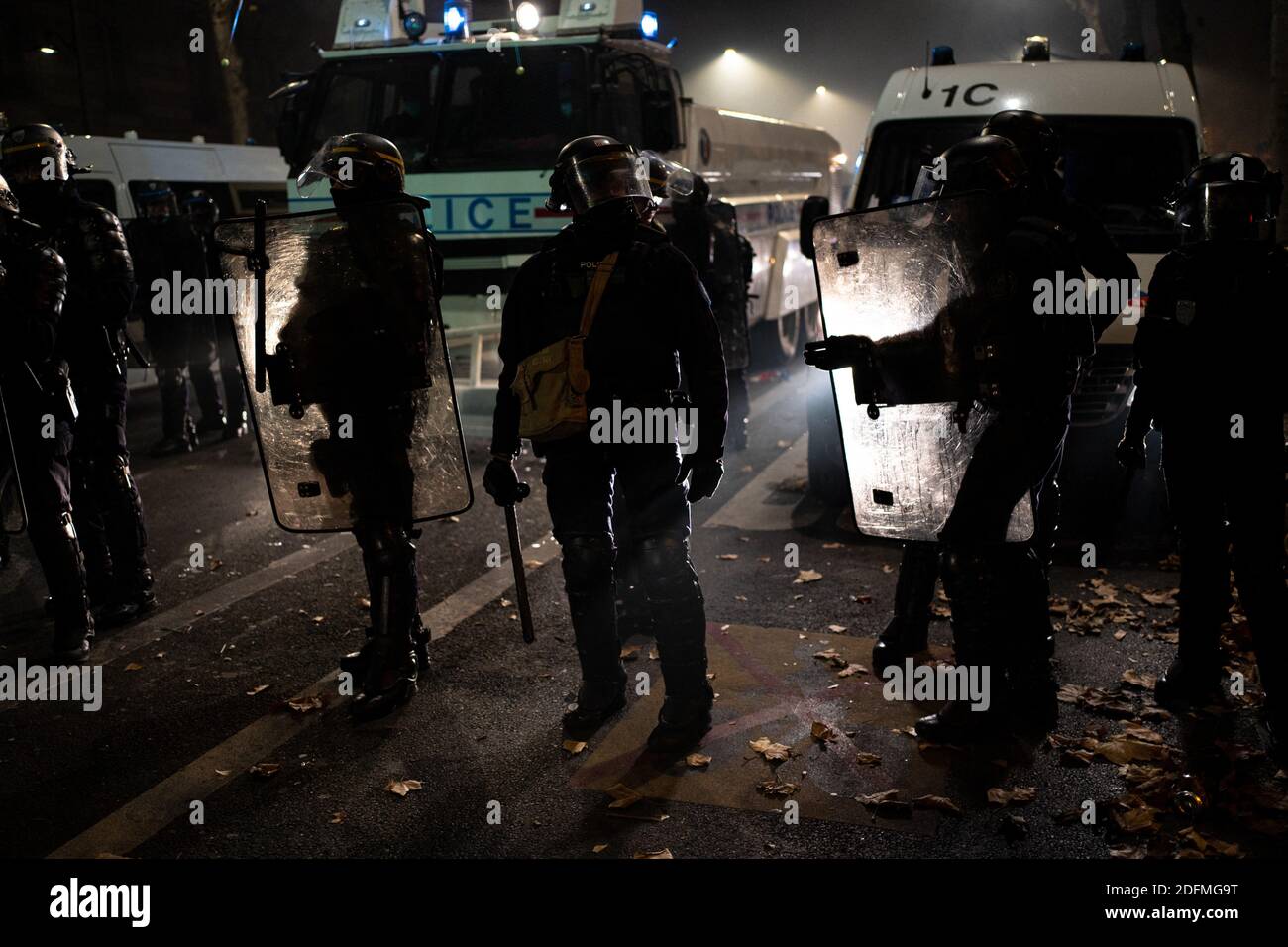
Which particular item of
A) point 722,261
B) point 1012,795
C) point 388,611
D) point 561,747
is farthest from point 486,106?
point 1012,795

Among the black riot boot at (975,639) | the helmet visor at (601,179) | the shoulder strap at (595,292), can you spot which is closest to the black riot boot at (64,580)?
the shoulder strap at (595,292)

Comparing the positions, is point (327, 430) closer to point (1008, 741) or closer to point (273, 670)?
point (273, 670)

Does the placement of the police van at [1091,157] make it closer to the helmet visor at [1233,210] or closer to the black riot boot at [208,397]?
the helmet visor at [1233,210]

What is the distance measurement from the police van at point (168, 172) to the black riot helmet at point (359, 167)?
7.37 metres

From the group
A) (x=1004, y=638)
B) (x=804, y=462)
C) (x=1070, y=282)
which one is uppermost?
(x=1070, y=282)

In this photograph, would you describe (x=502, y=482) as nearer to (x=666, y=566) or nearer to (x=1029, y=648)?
(x=666, y=566)

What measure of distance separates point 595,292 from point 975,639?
1.80 meters

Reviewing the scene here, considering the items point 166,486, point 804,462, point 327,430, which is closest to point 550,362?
point 327,430

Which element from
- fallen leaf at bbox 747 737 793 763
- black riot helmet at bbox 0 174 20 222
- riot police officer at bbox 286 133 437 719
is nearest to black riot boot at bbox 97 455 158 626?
black riot helmet at bbox 0 174 20 222

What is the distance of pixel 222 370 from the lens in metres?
10.4

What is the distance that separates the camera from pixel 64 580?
512 centimetres

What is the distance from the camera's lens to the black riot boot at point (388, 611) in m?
4.53
